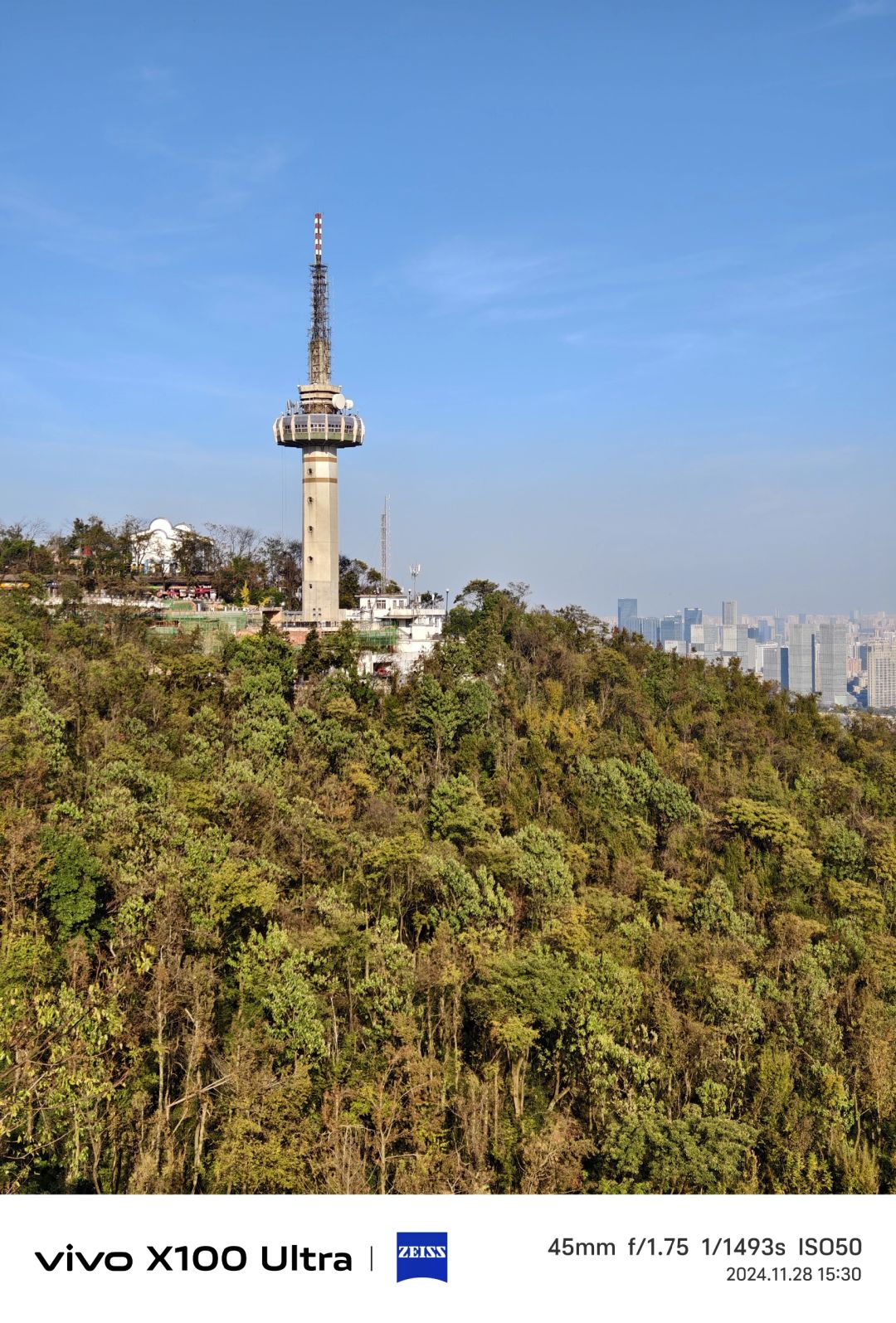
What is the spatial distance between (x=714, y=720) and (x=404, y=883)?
1219 centimetres

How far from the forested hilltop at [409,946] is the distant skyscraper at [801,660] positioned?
57.2 m

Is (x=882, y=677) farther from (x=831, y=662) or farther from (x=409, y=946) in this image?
(x=409, y=946)

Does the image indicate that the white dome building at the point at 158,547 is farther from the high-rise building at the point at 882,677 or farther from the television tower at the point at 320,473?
the high-rise building at the point at 882,677

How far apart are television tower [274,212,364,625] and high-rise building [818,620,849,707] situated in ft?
178

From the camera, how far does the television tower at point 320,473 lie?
31.0m

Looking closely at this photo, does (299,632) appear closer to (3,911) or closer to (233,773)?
(233,773)

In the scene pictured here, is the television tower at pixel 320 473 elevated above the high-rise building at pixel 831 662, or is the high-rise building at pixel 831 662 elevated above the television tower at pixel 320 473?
the television tower at pixel 320 473

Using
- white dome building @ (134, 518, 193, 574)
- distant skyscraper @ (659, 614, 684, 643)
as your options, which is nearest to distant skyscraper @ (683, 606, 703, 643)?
distant skyscraper @ (659, 614, 684, 643)

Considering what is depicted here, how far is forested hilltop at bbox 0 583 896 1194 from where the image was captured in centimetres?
1184

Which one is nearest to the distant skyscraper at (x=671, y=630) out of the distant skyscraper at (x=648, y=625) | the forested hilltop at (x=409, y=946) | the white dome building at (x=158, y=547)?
the distant skyscraper at (x=648, y=625)

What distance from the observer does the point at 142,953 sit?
1387 centimetres

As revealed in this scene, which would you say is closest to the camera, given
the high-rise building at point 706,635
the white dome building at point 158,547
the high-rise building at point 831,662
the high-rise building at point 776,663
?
the white dome building at point 158,547

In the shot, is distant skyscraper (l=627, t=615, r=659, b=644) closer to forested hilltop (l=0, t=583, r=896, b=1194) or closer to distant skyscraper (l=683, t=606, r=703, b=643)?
distant skyscraper (l=683, t=606, r=703, b=643)

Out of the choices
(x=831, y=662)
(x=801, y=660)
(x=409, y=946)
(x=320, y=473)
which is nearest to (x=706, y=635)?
(x=801, y=660)
